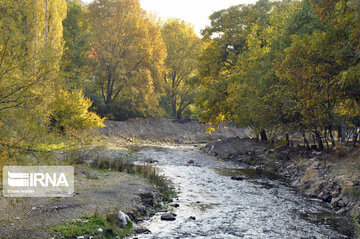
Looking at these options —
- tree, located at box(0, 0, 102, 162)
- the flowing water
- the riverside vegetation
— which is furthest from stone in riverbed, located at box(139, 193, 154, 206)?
tree, located at box(0, 0, 102, 162)

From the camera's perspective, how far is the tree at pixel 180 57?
48281 mm

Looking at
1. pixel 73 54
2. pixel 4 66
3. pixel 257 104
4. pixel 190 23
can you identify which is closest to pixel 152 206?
pixel 4 66

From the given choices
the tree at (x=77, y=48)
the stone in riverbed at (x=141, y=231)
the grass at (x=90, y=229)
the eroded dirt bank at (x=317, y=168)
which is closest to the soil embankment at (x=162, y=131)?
the tree at (x=77, y=48)

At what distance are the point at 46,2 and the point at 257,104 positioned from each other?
16.4 m

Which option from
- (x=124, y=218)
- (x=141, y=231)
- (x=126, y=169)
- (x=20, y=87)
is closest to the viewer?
(x=20, y=87)

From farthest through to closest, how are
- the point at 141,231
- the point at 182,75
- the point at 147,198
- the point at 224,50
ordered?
the point at 182,75 < the point at 224,50 < the point at 147,198 < the point at 141,231

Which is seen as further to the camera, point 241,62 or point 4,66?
point 241,62

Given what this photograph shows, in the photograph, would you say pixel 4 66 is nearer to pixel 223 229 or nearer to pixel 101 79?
pixel 223 229

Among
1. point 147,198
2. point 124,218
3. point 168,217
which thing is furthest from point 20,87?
point 147,198

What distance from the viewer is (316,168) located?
1591cm

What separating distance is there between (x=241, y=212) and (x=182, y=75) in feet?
132

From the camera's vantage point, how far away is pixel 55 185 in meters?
10.6

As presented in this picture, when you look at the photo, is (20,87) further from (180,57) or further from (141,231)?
(180,57)

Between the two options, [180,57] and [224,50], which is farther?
[180,57]
